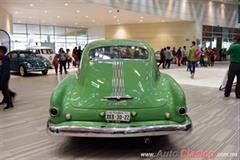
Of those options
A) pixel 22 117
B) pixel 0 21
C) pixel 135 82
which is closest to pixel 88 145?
pixel 135 82

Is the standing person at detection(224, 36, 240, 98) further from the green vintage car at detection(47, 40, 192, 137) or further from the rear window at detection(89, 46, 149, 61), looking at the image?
the green vintage car at detection(47, 40, 192, 137)

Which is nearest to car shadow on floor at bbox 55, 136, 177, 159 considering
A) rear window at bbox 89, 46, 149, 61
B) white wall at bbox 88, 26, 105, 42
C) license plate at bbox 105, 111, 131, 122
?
license plate at bbox 105, 111, 131, 122

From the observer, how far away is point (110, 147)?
4.52 metres

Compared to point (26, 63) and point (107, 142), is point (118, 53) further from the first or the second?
point (26, 63)

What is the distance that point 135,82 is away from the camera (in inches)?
180

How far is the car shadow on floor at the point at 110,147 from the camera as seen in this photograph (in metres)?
4.23

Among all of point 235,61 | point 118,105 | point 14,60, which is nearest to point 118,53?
point 118,105

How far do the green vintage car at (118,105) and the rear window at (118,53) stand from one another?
43 centimetres

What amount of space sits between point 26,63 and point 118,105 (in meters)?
13.6

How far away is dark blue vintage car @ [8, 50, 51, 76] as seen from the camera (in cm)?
1678

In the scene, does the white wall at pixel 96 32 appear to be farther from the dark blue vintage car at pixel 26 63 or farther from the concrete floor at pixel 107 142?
the concrete floor at pixel 107 142

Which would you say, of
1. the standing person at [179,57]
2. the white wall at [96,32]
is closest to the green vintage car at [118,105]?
the standing person at [179,57]

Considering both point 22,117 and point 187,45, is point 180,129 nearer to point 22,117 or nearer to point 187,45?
point 22,117

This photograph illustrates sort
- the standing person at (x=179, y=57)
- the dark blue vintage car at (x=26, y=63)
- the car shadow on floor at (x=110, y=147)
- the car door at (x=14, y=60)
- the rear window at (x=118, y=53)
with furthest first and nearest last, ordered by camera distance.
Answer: the standing person at (x=179, y=57) < the car door at (x=14, y=60) < the dark blue vintage car at (x=26, y=63) < the rear window at (x=118, y=53) < the car shadow on floor at (x=110, y=147)
